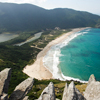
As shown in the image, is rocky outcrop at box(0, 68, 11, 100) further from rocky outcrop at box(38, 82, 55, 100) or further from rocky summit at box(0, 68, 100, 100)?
rocky outcrop at box(38, 82, 55, 100)

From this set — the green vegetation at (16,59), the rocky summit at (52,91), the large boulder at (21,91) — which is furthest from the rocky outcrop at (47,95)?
the green vegetation at (16,59)

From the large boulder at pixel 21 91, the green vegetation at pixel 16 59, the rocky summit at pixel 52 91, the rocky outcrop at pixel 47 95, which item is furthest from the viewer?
the green vegetation at pixel 16 59

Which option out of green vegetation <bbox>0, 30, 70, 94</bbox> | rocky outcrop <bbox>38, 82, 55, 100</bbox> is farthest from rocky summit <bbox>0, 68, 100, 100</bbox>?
green vegetation <bbox>0, 30, 70, 94</bbox>

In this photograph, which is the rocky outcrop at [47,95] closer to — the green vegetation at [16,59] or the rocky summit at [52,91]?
the rocky summit at [52,91]

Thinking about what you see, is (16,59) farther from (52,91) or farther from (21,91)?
(52,91)

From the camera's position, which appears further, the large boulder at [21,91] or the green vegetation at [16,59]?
the green vegetation at [16,59]

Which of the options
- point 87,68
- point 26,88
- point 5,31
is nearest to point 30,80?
point 26,88

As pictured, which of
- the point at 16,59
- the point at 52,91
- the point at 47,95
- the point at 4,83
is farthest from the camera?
the point at 16,59

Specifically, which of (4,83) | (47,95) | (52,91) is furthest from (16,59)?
(47,95)

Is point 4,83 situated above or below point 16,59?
above

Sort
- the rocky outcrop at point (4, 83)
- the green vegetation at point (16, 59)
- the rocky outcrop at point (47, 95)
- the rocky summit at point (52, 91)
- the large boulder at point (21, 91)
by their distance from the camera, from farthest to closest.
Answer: the green vegetation at point (16, 59) → the large boulder at point (21, 91) → the rocky outcrop at point (4, 83) → the rocky outcrop at point (47, 95) → the rocky summit at point (52, 91)

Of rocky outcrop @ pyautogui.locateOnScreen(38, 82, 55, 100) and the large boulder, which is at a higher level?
rocky outcrop @ pyautogui.locateOnScreen(38, 82, 55, 100)
